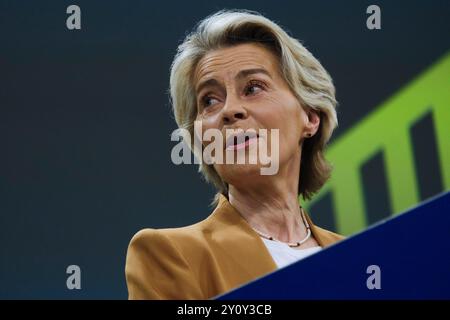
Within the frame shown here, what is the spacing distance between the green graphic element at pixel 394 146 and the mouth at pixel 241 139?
545 mm

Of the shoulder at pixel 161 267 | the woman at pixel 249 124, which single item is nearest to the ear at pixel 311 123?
the woman at pixel 249 124

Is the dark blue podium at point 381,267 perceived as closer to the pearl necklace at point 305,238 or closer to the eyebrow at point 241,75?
the pearl necklace at point 305,238

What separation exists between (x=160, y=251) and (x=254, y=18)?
66 cm

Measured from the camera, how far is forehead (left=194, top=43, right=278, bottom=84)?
5.96 ft

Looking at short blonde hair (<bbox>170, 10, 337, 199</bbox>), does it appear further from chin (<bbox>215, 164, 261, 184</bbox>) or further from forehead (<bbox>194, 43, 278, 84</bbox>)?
chin (<bbox>215, 164, 261, 184</bbox>)

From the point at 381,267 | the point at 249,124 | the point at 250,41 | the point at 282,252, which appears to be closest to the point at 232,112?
the point at 249,124

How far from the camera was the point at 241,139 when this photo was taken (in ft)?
5.75

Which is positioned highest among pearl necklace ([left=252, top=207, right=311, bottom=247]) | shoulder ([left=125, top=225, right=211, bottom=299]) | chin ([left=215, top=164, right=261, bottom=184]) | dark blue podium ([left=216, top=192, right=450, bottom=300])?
chin ([left=215, top=164, right=261, bottom=184])

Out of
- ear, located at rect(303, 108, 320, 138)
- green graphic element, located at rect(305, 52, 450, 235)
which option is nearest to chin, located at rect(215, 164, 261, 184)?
ear, located at rect(303, 108, 320, 138)

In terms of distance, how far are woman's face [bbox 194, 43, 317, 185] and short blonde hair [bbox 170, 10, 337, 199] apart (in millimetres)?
25

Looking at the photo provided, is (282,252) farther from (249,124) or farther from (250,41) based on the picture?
(250,41)

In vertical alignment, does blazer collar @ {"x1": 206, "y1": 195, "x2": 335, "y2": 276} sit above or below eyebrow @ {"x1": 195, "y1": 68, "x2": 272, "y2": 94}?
below

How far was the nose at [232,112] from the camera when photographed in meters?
1.77
